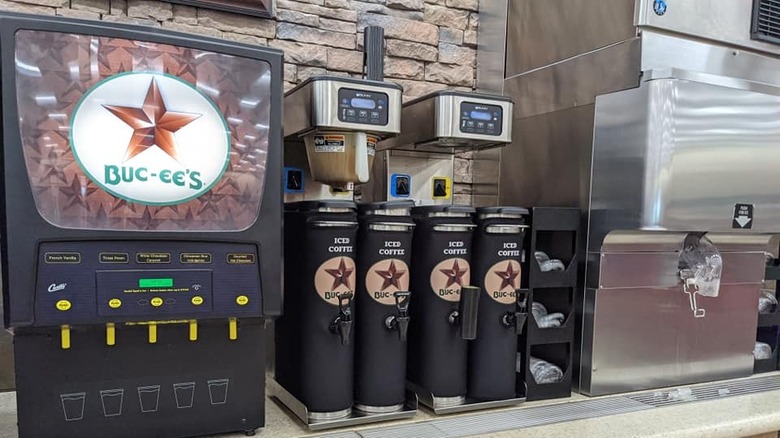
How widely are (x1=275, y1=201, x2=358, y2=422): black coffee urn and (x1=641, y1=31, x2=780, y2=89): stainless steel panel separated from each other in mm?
817

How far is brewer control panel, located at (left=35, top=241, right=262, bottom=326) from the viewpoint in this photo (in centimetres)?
84

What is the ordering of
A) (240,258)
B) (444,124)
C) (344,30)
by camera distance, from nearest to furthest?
(240,258)
(444,124)
(344,30)

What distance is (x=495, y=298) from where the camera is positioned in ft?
3.91

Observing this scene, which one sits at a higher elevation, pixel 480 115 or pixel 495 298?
pixel 480 115

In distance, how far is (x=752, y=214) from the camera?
1334 millimetres

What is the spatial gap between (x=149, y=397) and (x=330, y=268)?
0.38 m

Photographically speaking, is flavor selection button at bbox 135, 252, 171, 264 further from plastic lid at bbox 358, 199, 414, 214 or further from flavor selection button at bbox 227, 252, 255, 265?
plastic lid at bbox 358, 199, 414, 214

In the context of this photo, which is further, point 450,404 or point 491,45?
point 491,45

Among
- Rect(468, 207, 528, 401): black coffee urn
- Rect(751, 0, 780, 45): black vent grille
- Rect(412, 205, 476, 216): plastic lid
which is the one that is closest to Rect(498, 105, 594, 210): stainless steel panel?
Rect(468, 207, 528, 401): black coffee urn

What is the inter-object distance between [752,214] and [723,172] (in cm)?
15

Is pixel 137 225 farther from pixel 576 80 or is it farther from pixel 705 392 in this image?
pixel 705 392

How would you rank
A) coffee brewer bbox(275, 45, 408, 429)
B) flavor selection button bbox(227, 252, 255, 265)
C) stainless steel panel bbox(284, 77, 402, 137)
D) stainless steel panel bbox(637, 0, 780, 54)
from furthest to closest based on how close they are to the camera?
stainless steel panel bbox(637, 0, 780, 54) → stainless steel panel bbox(284, 77, 402, 137) → coffee brewer bbox(275, 45, 408, 429) → flavor selection button bbox(227, 252, 255, 265)

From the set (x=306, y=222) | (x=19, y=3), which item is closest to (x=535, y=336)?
(x=306, y=222)

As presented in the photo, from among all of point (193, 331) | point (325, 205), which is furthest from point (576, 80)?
point (193, 331)
